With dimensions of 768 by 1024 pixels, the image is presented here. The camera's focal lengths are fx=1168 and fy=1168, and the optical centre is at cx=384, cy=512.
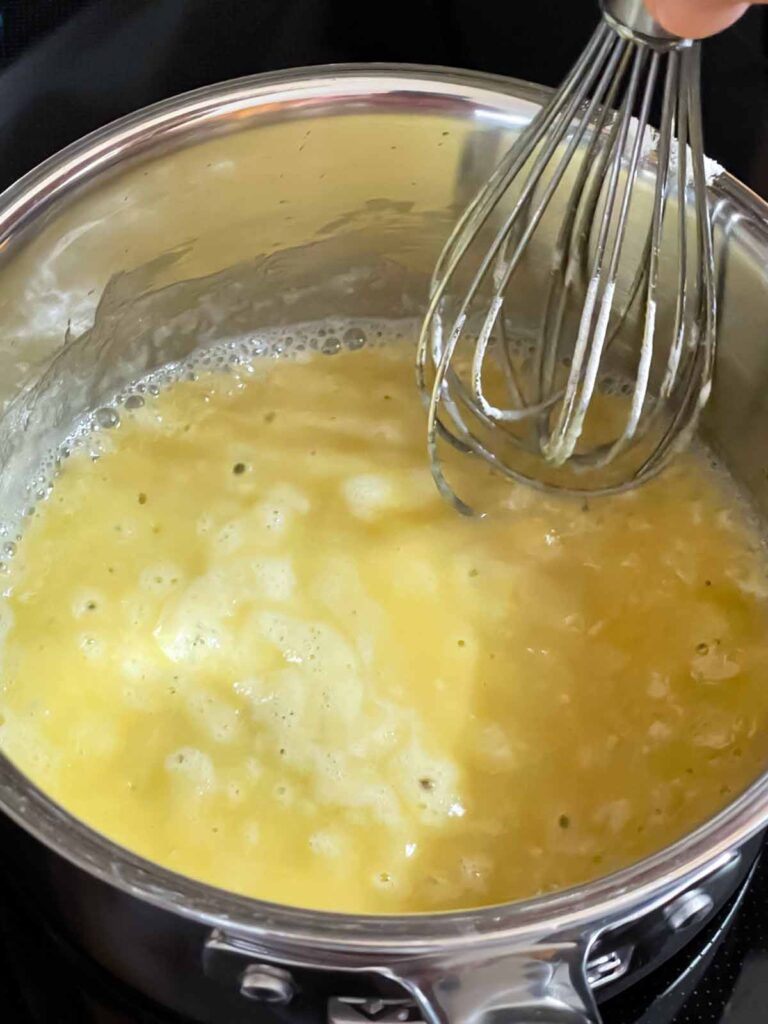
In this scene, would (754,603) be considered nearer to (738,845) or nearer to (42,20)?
(738,845)

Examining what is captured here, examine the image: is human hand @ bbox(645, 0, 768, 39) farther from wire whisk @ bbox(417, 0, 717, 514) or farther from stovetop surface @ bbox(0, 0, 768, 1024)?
stovetop surface @ bbox(0, 0, 768, 1024)

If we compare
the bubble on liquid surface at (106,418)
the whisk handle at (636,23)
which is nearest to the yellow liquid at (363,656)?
the bubble on liquid surface at (106,418)

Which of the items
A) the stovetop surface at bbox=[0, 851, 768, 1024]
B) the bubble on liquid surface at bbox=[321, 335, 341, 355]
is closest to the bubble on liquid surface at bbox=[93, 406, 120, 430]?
the bubble on liquid surface at bbox=[321, 335, 341, 355]

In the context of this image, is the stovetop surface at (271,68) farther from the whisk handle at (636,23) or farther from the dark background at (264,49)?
the whisk handle at (636,23)

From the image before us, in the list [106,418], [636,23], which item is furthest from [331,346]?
[636,23]

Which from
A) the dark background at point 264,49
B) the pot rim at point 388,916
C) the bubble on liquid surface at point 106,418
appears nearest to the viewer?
the pot rim at point 388,916

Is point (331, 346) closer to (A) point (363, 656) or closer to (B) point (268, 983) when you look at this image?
(A) point (363, 656)
